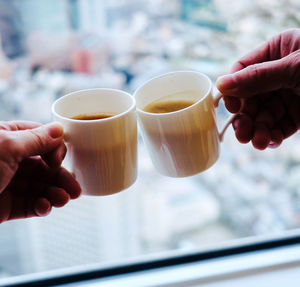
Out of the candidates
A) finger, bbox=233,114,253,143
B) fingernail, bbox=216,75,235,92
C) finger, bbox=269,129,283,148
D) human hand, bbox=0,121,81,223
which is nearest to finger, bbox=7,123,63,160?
human hand, bbox=0,121,81,223

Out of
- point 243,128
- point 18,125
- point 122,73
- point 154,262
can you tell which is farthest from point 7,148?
point 122,73

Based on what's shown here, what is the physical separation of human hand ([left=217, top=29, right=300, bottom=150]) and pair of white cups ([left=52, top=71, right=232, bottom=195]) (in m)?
0.06

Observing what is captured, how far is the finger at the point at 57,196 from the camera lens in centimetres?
79

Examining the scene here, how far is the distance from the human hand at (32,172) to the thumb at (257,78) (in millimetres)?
312

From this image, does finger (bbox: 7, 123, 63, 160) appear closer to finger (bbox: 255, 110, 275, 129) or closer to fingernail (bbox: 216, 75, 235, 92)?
fingernail (bbox: 216, 75, 235, 92)

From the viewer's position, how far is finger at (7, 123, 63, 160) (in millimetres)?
671

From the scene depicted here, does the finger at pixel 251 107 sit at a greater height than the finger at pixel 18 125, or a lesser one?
lesser

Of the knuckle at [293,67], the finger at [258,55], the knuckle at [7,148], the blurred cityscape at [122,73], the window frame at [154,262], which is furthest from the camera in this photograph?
the blurred cityscape at [122,73]

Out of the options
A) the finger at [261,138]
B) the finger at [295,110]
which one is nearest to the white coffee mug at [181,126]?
the finger at [261,138]

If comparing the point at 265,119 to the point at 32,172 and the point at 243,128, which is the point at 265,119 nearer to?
the point at 243,128

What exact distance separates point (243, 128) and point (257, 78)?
0.19m

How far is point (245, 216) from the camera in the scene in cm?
145

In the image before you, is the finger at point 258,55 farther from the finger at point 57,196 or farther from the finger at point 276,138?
the finger at point 57,196

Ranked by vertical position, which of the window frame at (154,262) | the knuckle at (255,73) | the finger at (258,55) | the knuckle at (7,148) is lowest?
the window frame at (154,262)
